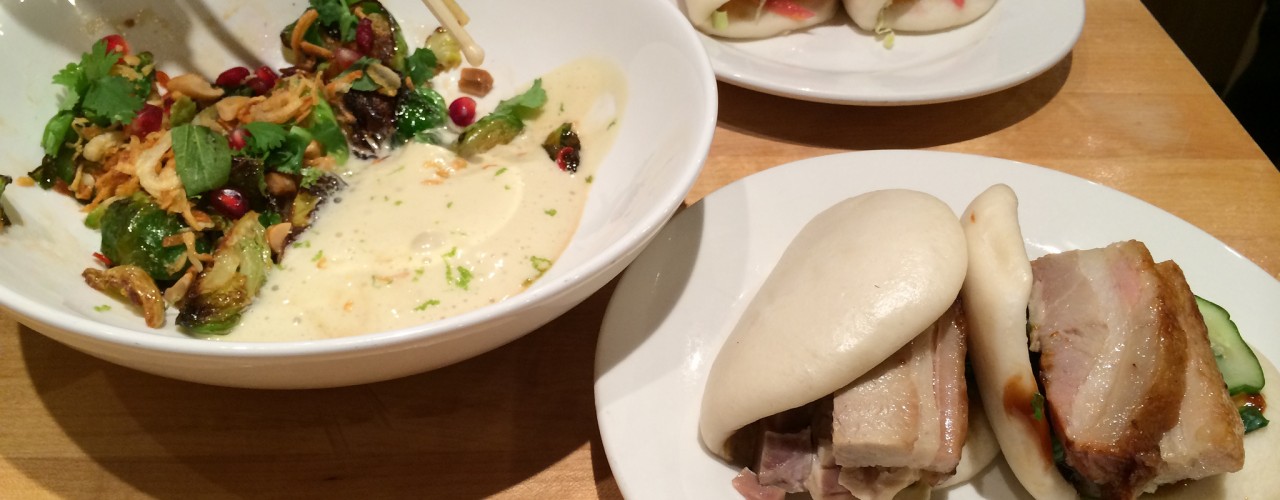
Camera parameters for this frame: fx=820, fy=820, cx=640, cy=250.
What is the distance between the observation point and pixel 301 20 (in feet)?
7.23

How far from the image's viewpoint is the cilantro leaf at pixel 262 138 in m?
1.90

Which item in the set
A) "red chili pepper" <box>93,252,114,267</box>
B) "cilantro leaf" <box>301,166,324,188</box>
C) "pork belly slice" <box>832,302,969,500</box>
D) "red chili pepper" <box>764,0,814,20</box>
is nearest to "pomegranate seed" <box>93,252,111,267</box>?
"red chili pepper" <box>93,252,114,267</box>

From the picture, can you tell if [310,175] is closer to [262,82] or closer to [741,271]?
[262,82]

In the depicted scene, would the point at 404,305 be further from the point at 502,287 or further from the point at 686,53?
the point at 686,53

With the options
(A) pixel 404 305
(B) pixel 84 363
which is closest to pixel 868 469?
(A) pixel 404 305

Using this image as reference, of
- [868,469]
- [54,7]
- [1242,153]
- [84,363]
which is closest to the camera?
[868,469]

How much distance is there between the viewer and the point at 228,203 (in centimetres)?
182

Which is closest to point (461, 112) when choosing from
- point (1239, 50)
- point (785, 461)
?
point (785, 461)

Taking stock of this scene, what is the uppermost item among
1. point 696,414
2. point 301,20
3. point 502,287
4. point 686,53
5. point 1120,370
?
point 301,20

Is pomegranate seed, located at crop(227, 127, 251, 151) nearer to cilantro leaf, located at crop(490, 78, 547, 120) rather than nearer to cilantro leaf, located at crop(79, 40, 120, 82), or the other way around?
cilantro leaf, located at crop(79, 40, 120, 82)

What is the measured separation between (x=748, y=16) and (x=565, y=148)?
39.0 inches

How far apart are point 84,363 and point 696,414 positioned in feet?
4.13

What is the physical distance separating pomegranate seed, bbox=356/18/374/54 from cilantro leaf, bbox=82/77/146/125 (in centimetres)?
55

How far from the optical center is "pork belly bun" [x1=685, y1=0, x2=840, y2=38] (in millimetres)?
2584
